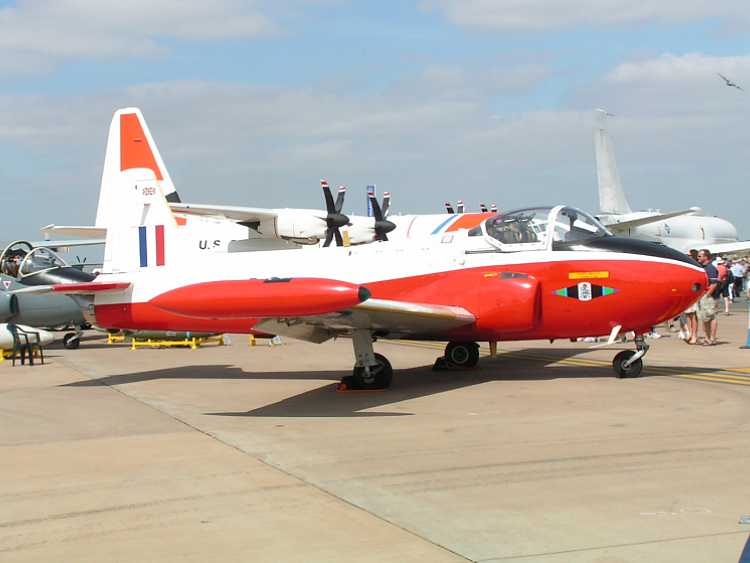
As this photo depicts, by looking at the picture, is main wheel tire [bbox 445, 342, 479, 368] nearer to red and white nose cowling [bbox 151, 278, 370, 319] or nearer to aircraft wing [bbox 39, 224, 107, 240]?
red and white nose cowling [bbox 151, 278, 370, 319]

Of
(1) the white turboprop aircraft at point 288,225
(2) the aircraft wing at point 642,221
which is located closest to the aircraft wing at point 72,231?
(1) the white turboprop aircraft at point 288,225

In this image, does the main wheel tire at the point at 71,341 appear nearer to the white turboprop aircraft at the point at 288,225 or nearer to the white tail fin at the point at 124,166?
the white turboprop aircraft at the point at 288,225

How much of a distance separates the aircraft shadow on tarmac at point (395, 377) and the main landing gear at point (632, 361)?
0.34 m

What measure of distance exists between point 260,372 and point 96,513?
29.7ft

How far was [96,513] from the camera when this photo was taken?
19.8 ft

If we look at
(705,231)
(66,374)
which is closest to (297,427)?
(66,374)

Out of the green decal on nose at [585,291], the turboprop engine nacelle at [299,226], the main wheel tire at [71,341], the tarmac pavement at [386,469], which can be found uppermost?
the turboprop engine nacelle at [299,226]

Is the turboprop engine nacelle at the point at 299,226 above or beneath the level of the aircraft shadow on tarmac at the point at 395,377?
above

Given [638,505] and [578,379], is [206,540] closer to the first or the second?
[638,505]

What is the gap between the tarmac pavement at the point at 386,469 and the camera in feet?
16.9

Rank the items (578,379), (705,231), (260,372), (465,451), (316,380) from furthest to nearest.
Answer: (705,231) < (260,372) < (316,380) < (578,379) < (465,451)

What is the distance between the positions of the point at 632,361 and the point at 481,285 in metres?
2.54

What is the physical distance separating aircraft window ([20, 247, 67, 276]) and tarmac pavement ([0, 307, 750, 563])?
7.83 m

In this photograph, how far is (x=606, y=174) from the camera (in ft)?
163
